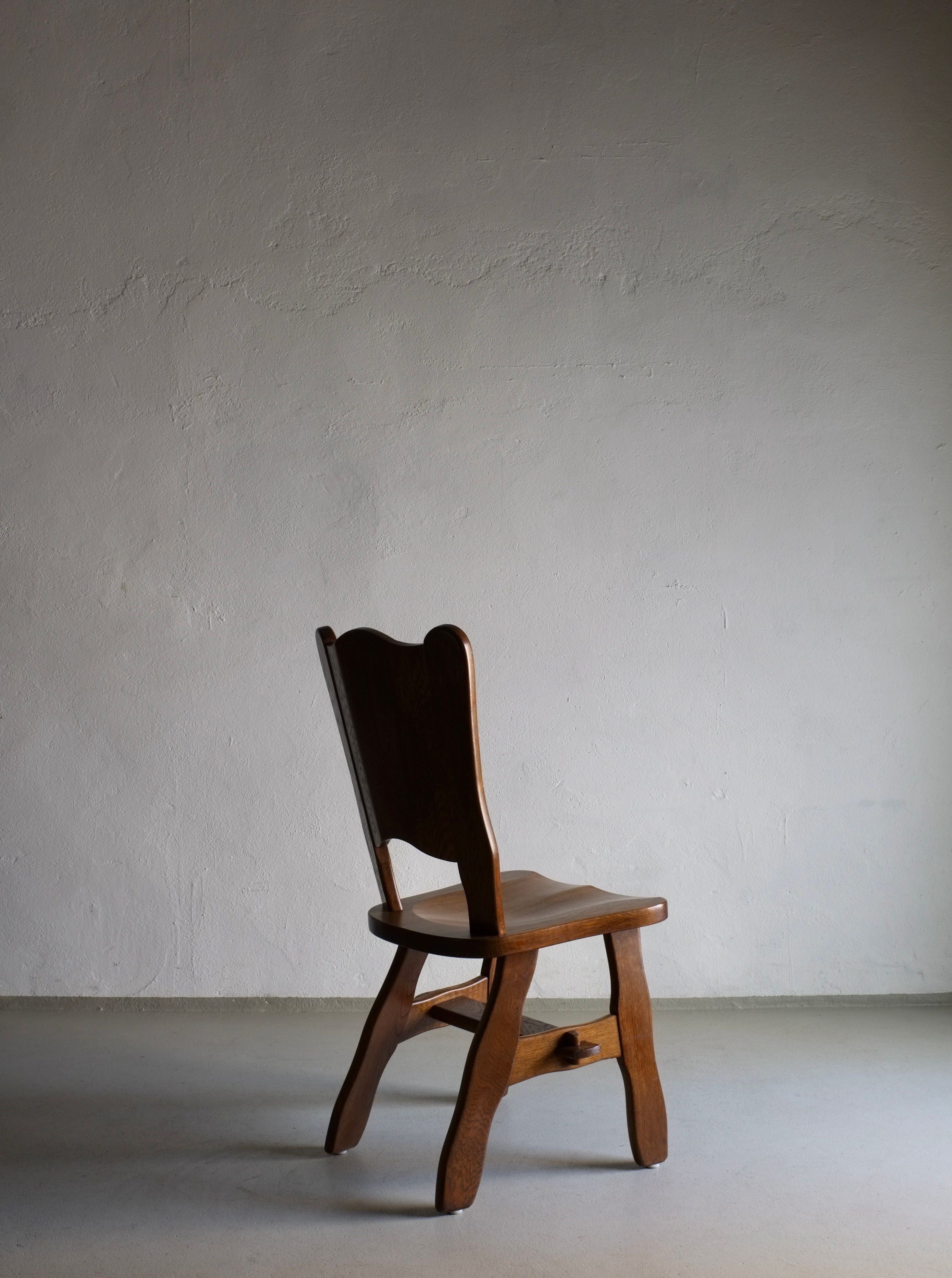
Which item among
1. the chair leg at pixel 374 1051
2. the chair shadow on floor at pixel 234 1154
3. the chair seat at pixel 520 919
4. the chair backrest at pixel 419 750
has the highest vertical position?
the chair backrest at pixel 419 750

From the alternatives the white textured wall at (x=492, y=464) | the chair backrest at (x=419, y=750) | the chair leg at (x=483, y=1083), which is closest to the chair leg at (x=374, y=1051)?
the chair backrest at (x=419, y=750)

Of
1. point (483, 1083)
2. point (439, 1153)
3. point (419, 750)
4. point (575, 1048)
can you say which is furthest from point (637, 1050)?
point (419, 750)

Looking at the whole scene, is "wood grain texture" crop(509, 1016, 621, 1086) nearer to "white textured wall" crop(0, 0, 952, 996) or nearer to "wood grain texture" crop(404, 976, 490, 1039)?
"wood grain texture" crop(404, 976, 490, 1039)

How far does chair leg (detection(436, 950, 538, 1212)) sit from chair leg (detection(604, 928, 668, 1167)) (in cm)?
19

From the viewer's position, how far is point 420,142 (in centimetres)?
283

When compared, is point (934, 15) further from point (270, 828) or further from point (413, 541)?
point (270, 828)

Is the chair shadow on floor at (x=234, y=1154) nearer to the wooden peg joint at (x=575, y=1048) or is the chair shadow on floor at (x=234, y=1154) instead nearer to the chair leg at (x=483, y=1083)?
the chair leg at (x=483, y=1083)

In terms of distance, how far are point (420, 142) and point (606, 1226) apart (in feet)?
8.24

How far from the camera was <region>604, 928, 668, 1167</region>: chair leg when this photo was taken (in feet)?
6.01

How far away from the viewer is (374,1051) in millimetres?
1951

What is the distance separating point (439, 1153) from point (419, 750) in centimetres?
80

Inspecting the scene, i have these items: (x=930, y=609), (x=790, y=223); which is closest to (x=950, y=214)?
(x=790, y=223)

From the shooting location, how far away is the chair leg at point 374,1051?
195cm

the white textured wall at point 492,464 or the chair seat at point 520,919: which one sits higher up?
the white textured wall at point 492,464
